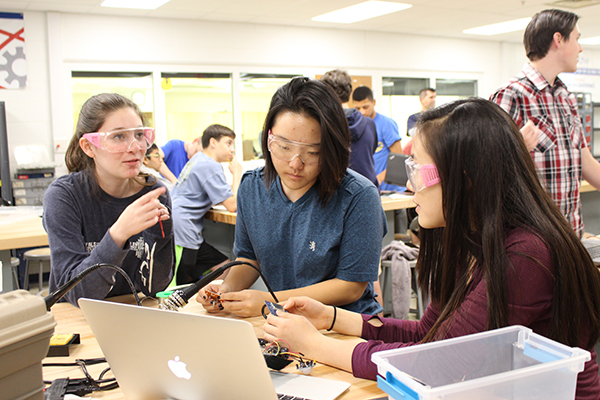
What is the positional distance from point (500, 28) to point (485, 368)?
8.28m

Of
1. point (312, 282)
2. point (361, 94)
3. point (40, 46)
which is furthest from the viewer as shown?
point (40, 46)

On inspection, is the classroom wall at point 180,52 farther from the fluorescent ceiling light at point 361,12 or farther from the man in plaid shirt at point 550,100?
the man in plaid shirt at point 550,100

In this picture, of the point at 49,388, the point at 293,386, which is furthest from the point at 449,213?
the point at 49,388


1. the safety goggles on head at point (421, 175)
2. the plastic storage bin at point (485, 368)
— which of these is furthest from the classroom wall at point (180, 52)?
the plastic storage bin at point (485, 368)

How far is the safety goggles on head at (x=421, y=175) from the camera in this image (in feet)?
3.57

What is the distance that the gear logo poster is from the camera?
18.1ft

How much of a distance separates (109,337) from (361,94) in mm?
3925

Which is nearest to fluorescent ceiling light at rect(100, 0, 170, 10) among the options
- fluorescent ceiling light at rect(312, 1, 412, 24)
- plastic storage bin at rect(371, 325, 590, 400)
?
fluorescent ceiling light at rect(312, 1, 412, 24)

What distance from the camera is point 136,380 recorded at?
3.12ft

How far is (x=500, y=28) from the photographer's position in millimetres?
8109

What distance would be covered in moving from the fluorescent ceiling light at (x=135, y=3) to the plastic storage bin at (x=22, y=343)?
5.50 metres

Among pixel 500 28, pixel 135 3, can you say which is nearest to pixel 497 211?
pixel 135 3

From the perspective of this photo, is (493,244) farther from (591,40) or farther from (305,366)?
(591,40)

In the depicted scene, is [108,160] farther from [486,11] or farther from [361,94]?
[486,11]
